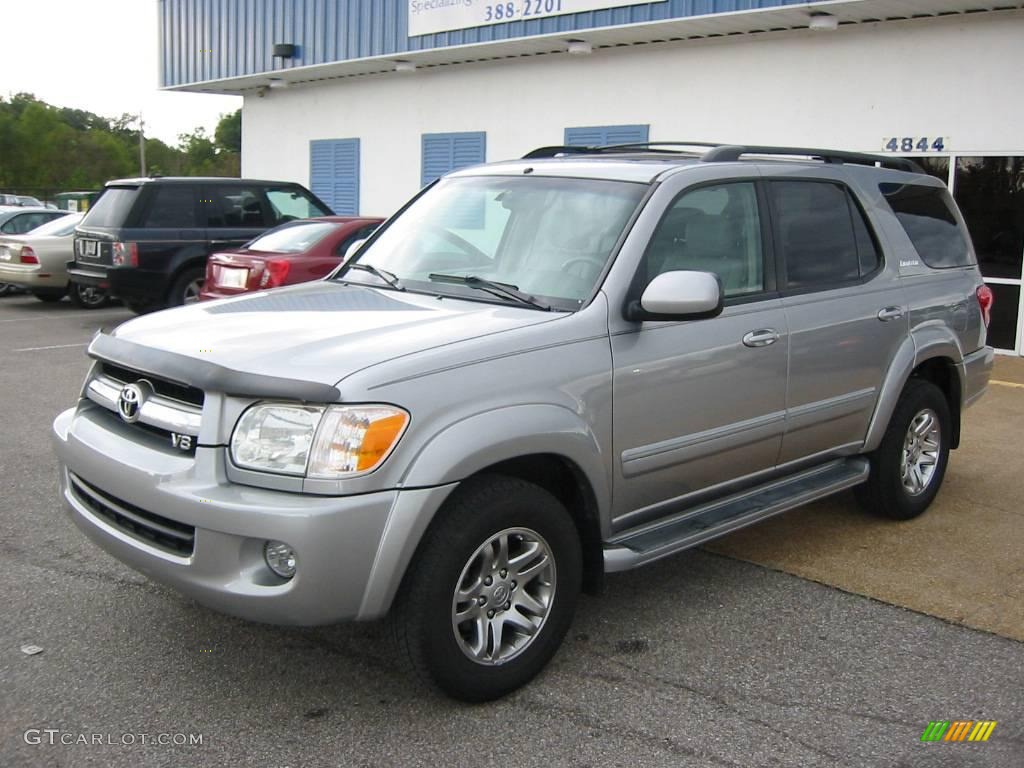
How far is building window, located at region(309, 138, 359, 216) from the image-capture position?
56.4 ft

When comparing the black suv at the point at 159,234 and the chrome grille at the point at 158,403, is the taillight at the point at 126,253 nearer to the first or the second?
the black suv at the point at 159,234

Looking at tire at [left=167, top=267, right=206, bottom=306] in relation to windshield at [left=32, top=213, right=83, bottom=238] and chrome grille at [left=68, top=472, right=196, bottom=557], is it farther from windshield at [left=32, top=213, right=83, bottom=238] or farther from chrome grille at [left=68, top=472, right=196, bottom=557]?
chrome grille at [left=68, top=472, right=196, bottom=557]

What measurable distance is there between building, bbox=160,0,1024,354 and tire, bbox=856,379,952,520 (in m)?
5.58

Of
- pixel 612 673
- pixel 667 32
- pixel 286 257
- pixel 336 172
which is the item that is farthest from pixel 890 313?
pixel 336 172

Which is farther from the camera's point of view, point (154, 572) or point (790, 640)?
point (790, 640)

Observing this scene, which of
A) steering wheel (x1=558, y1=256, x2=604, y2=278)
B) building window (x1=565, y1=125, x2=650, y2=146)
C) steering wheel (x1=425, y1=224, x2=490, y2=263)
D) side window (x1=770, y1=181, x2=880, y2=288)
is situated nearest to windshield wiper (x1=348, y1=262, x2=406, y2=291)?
steering wheel (x1=425, y1=224, x2=490, y2=263)

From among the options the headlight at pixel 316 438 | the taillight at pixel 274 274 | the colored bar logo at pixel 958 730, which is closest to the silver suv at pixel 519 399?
the headlight at pixel 316 438

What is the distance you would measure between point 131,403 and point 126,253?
8848 mm

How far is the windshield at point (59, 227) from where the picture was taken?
14906 mm

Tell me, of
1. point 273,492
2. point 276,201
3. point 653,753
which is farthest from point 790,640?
point 276,201

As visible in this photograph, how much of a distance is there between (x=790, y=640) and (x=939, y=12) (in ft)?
27.3

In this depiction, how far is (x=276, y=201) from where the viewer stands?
517 inches

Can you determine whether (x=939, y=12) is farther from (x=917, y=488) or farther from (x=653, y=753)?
(x=653, y=753)

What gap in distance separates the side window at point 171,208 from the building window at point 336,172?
4.90 metres
